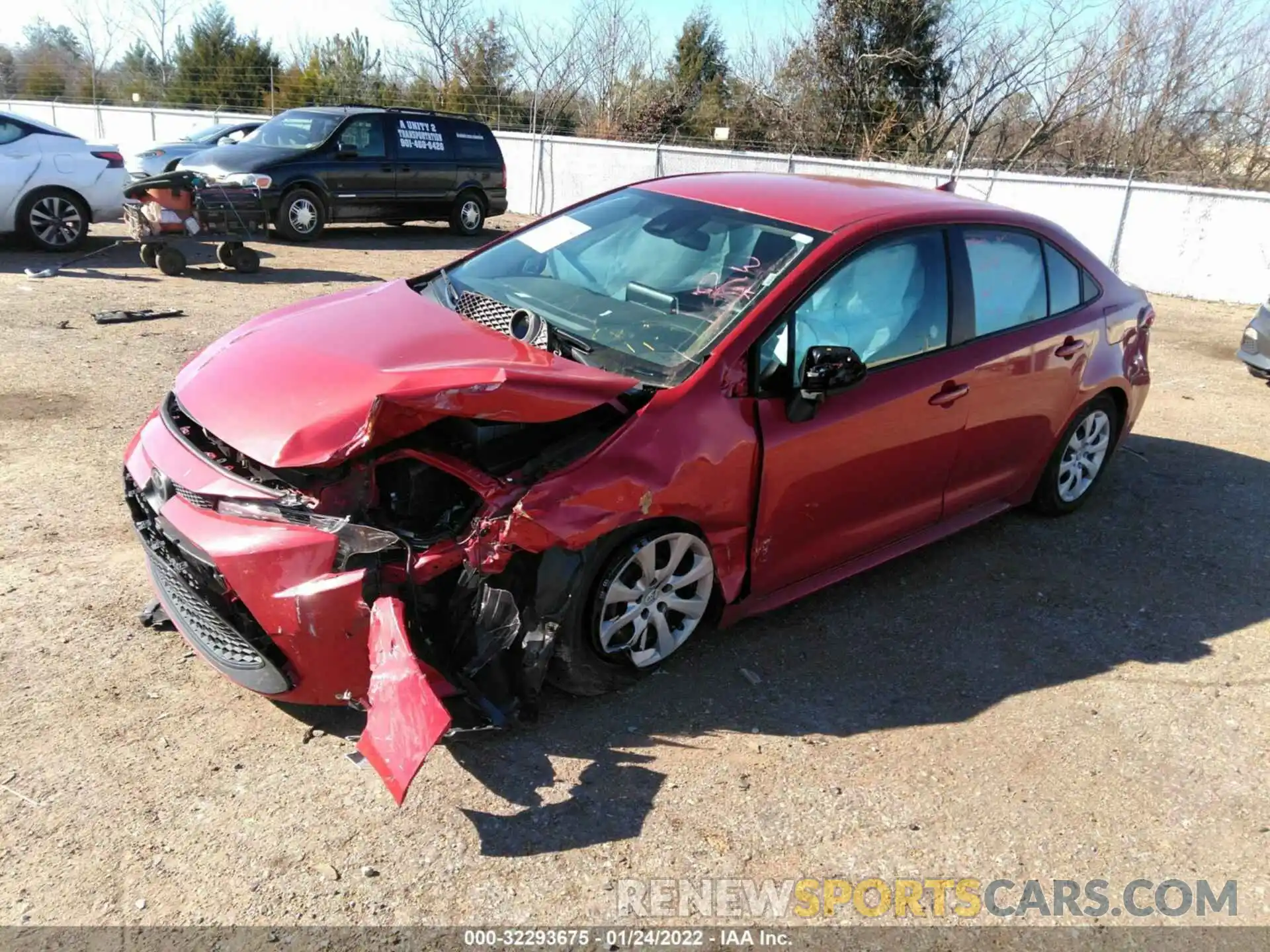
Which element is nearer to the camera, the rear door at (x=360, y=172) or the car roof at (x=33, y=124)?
the car roof at (x=33, y=124)

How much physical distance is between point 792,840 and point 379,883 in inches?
46.7

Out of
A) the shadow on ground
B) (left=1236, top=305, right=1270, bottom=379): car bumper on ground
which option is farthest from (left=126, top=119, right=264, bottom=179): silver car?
(left=1236, top=305, right=1270, bottom=379): car bumper on ground

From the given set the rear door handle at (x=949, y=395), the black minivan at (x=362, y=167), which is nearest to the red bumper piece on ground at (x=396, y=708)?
the rear door handle at (x=949, y=395)

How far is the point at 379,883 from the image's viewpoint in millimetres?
2611

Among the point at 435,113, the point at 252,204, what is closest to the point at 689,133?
the point at 435,113

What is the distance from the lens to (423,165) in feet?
46.3

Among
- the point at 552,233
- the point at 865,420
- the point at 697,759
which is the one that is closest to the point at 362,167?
the point at 552,233

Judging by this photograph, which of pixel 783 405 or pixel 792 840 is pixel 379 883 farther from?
pixel 783 405

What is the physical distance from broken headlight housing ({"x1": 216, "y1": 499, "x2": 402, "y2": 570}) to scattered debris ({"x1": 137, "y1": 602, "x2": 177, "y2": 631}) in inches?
38.6

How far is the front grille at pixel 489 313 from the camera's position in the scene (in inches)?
144

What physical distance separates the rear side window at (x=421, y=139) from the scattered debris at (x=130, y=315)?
6.16 m

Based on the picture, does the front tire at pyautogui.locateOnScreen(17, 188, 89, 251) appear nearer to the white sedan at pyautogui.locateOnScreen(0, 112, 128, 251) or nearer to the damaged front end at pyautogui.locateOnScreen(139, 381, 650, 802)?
the white sedan at pyautogui.locateOnScreen(0, 112, 128, 251)

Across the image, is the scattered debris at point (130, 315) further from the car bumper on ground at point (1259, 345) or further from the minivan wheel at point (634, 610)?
the car bumper on ground at point (1259, 345)

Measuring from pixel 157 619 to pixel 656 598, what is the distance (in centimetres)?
187
